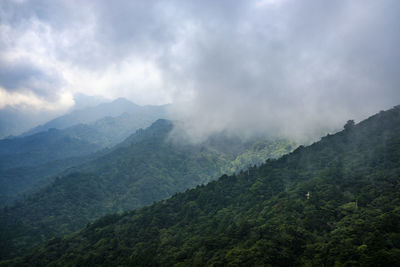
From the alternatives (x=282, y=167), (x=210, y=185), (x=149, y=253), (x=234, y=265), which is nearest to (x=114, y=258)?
(x=149, y=253)

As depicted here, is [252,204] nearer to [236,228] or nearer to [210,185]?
[236,228]

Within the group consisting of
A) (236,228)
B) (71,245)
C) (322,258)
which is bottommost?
(322,258)

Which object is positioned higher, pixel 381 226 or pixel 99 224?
pixel 99 224

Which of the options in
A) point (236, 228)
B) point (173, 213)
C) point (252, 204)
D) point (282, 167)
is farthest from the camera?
point (282, 167)

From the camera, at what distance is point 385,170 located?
10369 centimetres

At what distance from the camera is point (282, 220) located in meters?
87.1

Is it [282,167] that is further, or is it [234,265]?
[282,167]

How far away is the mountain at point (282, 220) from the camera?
67.2 metres

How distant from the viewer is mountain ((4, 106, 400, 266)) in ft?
220

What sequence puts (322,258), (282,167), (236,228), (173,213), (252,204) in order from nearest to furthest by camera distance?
(322,258), (236,228), (252,204), (173,213), (282,167)

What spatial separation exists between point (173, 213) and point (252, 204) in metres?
38.3

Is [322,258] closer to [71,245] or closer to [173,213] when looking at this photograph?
[173,213]

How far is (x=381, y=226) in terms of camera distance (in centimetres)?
6675

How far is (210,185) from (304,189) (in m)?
58.9
